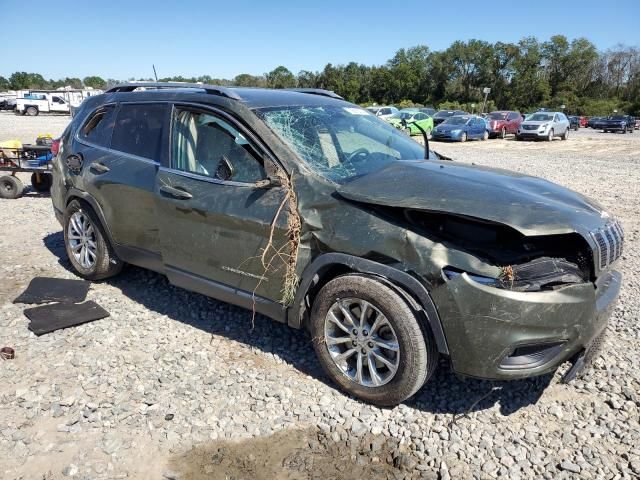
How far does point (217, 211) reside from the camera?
11.3ft

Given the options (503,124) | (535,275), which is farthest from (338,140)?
(503,124)

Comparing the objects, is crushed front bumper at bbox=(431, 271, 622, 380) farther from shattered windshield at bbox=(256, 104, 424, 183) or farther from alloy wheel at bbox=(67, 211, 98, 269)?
alloy wheel at bbox=(67, 211, 98, 269)

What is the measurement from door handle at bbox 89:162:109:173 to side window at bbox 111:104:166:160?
0.65ft

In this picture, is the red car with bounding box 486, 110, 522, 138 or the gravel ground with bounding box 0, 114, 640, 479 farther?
the red car with bounding box 486, 110, 522, 138

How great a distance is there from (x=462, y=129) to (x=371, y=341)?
2389 cm

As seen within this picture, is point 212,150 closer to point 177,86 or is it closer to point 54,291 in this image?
point 177,86

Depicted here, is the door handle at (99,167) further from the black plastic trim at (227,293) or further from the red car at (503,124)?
the red car at (503,124)

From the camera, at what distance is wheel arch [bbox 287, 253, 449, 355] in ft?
8.87

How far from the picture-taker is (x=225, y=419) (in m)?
2.97

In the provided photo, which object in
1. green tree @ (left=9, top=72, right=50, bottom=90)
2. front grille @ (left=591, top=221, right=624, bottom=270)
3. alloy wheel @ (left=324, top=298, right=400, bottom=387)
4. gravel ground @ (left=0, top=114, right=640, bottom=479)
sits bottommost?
gravel ground @ (left=0, top=114, right=640, bottom=479)

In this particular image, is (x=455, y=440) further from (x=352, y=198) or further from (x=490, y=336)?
(x=352, y=198)

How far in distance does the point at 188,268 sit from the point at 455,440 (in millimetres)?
2266

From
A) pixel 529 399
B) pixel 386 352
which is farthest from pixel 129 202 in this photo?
pixel 529 399

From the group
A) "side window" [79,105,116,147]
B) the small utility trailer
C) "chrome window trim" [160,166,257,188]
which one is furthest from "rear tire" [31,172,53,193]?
"chrome window trim" [160,166,257,188]
